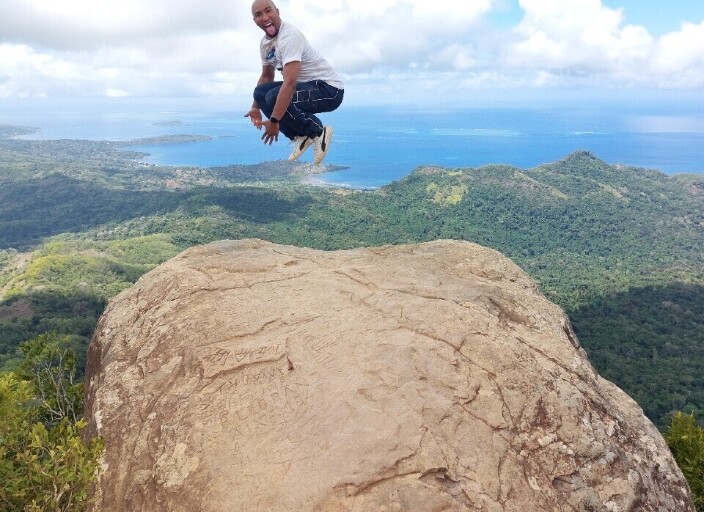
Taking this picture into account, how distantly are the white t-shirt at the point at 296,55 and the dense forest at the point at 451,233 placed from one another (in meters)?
33.1

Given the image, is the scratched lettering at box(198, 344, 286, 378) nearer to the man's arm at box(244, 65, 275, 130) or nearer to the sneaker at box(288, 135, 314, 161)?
the sneaker at box(288, 135, 314, 161)

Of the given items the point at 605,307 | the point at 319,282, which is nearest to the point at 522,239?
the point at 605,307

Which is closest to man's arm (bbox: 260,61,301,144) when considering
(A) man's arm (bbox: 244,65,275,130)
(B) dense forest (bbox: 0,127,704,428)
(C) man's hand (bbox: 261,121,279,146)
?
(C) man's hand (bbox: 261,121,279,146)

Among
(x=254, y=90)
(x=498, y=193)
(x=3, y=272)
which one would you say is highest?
(x=254, y=90)

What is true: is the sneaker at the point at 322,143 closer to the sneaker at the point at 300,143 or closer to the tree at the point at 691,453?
the sneaker at the point at 300,143

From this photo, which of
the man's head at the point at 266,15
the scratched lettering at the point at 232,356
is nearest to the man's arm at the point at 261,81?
the man's head at the point at 266,15

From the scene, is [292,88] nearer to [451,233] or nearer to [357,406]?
[357,406]

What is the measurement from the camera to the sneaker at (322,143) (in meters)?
8.65

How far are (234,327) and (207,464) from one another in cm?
223

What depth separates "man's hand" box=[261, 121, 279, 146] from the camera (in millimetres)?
7414

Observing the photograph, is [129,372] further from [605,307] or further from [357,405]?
[605,307]

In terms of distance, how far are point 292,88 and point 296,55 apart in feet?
1.45

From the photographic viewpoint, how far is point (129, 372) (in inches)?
265

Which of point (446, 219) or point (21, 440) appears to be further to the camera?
point (446, 219)
